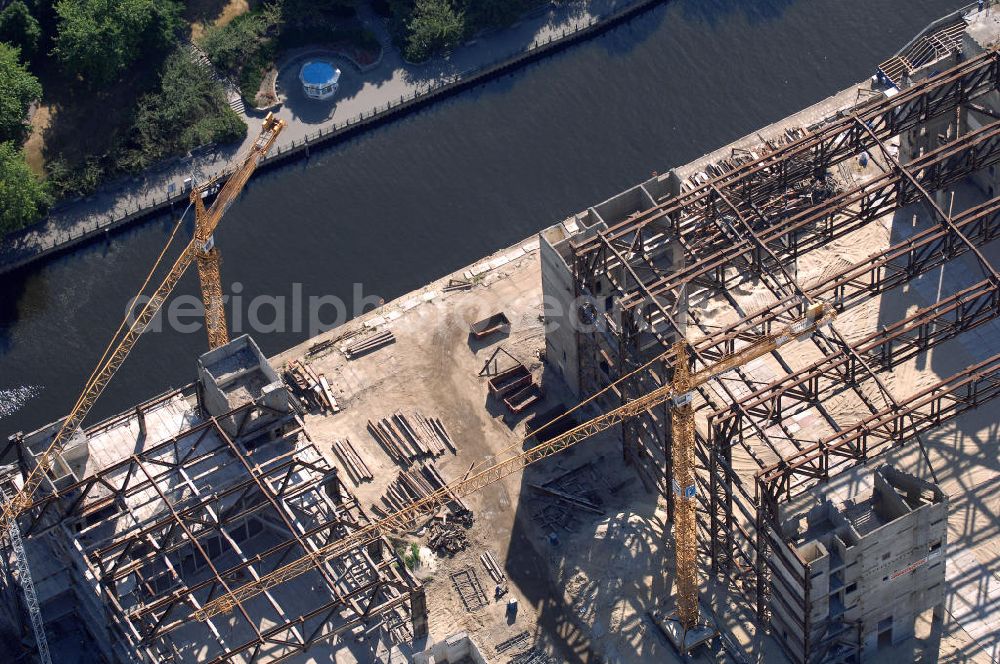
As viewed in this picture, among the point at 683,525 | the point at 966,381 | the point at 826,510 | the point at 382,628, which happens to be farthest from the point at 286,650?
the point at 966,381

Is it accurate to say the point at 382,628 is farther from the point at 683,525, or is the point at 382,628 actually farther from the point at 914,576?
the point at 914,576

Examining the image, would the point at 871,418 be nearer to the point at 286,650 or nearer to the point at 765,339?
the point at 765,339

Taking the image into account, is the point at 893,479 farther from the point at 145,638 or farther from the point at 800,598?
the point at 145,638

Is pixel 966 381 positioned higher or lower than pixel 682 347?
lower

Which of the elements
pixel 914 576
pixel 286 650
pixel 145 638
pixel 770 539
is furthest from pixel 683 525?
pixel 145 638

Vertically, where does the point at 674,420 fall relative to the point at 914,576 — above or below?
above

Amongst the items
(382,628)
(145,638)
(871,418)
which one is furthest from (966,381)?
(145,638)

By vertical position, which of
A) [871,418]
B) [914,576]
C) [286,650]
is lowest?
[914,576]
